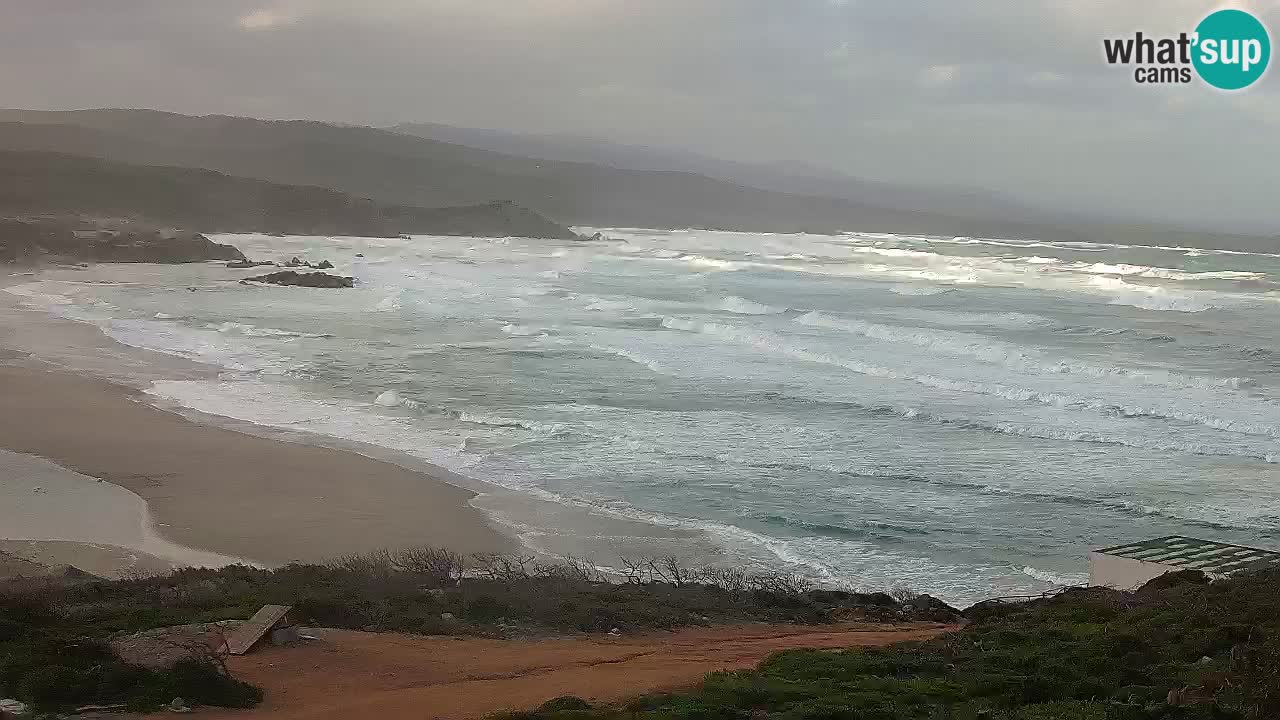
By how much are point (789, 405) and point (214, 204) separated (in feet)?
281

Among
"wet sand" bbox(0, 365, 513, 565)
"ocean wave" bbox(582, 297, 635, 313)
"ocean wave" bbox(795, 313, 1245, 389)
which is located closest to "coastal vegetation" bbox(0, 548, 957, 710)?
"wet sand" bbox(0, 365, 513, 565)

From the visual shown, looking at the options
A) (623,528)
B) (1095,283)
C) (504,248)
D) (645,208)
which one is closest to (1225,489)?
(623,528)

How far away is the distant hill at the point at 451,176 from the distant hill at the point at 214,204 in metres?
26.7

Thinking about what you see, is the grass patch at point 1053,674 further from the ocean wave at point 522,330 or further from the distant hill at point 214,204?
the distant hill at point 214,204

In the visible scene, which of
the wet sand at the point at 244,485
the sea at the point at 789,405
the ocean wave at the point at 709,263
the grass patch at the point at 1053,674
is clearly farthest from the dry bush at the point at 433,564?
the ocean wave at the point at 709,263

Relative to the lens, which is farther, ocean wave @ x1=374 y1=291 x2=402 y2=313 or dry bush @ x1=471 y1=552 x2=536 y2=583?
ocean wave @ x1=374 y1=291 x2=402 y2=313

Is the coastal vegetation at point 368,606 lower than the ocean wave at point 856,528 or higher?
higher

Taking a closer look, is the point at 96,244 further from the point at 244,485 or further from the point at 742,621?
the point at 742,621

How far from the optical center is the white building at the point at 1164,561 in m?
12.2

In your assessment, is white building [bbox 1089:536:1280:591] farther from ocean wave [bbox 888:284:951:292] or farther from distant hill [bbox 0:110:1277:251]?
distant hill [bbox 0:110:1277:251]

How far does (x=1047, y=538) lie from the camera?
15.7 metres

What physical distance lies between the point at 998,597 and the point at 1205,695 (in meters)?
6.13

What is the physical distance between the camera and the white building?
12.2m

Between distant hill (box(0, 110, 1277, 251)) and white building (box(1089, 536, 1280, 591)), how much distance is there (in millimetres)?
118592
